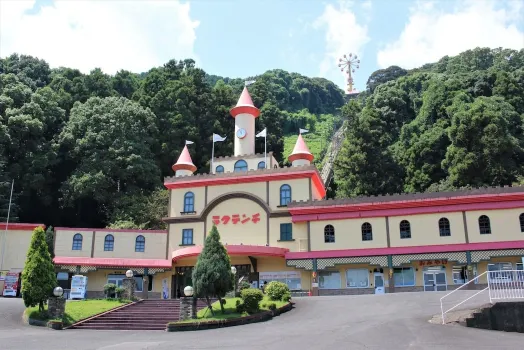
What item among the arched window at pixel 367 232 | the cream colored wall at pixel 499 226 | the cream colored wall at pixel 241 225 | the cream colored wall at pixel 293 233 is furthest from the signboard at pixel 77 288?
the cream colored wall at pixel 499 226

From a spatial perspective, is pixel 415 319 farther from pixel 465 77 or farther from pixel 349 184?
pixel 465 77

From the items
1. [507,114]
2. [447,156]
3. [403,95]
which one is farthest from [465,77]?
[447,156]

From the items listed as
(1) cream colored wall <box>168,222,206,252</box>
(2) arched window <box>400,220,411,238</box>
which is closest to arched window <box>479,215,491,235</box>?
(2) arched window <box>400,220,411,238</box>

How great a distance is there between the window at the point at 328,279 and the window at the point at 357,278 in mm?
614

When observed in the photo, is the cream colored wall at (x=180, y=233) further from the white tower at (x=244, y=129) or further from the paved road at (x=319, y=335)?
the paved road at (x=319, y=335)

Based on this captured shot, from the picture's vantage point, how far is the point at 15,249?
36.5m

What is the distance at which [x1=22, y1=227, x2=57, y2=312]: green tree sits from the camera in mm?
22906

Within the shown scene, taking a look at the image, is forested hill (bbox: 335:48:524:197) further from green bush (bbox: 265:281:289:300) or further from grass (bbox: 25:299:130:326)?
grass (bbox: 25:299:130:326)

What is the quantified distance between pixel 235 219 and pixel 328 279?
725 centimetres

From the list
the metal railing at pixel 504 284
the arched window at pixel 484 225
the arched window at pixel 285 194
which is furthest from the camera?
the arched window at pixel 285 194

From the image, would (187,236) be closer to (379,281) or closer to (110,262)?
(110,262)

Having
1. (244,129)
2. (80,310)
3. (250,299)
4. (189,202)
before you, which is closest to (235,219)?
(189,202)

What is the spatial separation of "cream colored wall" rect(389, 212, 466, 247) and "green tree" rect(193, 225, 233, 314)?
Result: 44.9ft

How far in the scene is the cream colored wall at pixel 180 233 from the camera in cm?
3638
